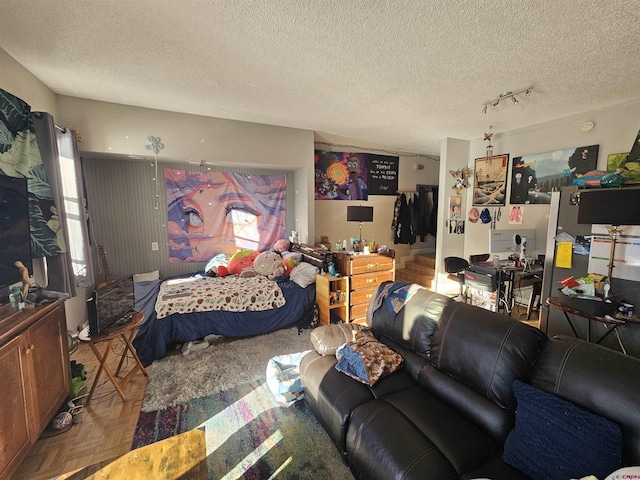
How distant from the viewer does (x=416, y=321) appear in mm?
1848

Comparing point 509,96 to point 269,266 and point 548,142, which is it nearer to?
point 548,142

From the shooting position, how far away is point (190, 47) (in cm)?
192

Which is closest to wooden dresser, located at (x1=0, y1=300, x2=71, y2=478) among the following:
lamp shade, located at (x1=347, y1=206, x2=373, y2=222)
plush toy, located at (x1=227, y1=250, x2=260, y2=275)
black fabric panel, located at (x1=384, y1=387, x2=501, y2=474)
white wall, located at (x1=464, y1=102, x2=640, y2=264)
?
plush toy, located at (x1=227, y1=250, x2=260, y2=275)

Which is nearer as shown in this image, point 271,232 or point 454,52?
point 454,52

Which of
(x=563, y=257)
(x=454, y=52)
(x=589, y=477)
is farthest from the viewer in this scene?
(x=563, y=257)

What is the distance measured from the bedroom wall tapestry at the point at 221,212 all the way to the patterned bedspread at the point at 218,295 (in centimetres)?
67

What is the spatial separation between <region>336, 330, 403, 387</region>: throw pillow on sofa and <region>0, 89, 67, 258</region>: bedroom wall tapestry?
2.40m

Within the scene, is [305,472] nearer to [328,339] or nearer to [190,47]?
[328,339]

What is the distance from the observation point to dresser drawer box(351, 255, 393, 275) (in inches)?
129

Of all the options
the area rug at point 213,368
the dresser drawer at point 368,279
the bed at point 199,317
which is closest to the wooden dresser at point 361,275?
the dresser drawer at point 368,279

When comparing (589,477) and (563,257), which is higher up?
(563,257)

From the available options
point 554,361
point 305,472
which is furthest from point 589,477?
point 305,472

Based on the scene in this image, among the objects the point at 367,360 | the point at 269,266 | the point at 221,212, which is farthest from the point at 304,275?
the point at 367,360

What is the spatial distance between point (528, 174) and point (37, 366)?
544 centimetres
